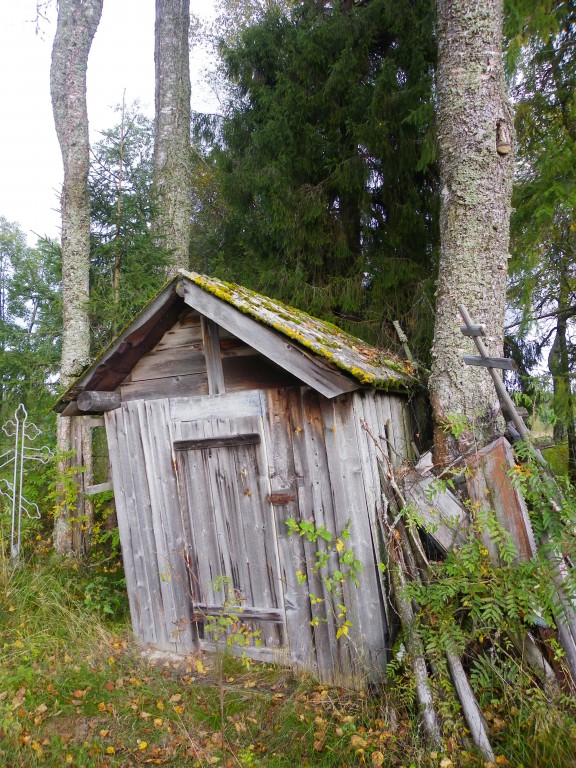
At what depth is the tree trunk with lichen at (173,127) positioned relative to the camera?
29.4 feet

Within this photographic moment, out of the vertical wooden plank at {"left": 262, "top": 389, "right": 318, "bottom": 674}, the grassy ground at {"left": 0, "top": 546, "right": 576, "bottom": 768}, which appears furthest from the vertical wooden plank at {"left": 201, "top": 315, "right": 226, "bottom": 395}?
the grassy ground at {"left": 0, "top": 546, "right": 576, "bottom": 768}

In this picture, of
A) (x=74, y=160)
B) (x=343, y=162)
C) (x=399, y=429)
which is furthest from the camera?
(x=343, y=162)

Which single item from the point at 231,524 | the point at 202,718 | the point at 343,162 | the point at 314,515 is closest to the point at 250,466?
the point at 231,524

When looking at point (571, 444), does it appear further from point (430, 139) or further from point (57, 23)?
point (57, 23)

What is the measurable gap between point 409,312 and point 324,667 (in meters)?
4.90

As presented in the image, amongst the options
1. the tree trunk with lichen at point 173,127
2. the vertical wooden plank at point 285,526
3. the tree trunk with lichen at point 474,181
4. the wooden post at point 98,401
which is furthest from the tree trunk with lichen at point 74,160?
the tree trunk with lichen at point 474,181

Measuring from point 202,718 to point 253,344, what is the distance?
2.94m

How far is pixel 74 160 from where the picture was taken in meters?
7.41

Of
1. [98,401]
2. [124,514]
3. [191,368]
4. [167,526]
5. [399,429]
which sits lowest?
[167,526]

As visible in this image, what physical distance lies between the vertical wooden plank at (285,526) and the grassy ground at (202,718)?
0.28m

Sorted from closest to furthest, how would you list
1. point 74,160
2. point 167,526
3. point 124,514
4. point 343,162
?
point 167,526 < point 124,514 < point 74,160 < point 343,162

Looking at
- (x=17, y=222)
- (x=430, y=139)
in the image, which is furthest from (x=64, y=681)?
(x=17, y=222)

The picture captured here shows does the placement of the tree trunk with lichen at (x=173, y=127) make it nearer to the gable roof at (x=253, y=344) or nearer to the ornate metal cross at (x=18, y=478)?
the ornate metal cross at (x=18, y=478)

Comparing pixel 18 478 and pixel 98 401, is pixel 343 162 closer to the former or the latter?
pixel 98 401
